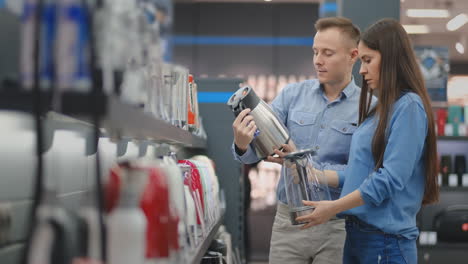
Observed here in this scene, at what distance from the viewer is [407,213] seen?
7.00 ft

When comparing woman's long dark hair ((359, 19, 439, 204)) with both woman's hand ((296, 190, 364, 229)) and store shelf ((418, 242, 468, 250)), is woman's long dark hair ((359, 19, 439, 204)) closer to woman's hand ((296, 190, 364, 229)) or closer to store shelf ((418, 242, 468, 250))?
woman's hand ((296, 190, 364, 229))

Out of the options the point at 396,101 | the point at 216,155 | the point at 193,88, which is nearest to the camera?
the point at 396,101

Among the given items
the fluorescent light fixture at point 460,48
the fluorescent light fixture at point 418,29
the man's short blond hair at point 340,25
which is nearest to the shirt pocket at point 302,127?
the man's short blond hair at point 340,25

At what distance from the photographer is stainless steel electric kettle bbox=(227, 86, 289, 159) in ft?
7.63

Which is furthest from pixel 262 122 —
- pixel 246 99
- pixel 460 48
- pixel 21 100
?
pixel 460 48

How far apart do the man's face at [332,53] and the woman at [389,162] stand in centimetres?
Result: 39

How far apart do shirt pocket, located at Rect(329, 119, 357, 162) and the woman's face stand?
40cm

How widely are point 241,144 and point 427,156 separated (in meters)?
0.72

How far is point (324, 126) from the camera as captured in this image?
8.77ft

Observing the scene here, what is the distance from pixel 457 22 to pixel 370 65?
570 centimetres

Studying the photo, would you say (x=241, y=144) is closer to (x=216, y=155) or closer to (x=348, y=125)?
(x=348, y=125)

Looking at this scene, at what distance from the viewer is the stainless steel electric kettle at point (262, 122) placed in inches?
91.6

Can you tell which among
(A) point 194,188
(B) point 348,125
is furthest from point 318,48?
(A) point 194,188

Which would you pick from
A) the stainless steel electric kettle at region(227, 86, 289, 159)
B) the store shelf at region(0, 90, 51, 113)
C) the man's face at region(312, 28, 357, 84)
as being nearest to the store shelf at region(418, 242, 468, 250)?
the man's face at region(312, 28, 357, 84)
